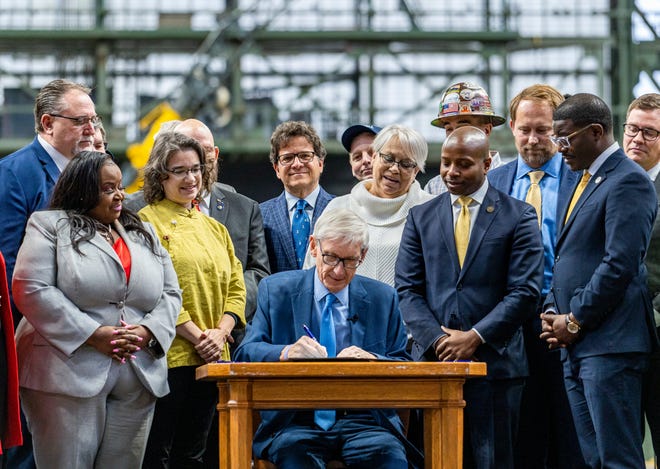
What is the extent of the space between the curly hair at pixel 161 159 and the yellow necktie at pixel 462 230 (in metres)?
1.34

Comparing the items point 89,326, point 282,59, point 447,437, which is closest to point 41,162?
point 89,326

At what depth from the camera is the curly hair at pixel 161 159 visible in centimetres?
689

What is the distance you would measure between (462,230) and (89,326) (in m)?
1.85

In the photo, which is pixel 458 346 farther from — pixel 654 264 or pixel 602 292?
pixel 654 264

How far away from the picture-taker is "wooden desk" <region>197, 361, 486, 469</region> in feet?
18.5

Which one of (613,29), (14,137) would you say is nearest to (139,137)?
(14,137)

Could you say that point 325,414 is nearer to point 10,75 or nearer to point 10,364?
point 10,364

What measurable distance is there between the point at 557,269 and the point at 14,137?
38.4ft

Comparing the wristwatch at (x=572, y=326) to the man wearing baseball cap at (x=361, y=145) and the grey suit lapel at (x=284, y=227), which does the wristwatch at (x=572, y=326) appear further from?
the man wearing baseball cap at (x=361, y=145)

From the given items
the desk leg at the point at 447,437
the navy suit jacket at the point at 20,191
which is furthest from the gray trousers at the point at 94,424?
the desk leg at the point at 447,437

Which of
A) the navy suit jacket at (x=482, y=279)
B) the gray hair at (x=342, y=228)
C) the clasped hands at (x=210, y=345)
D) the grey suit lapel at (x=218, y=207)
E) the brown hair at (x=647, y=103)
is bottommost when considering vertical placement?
the clasped hands at (x=210, y=345)

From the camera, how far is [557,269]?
21.1 ft

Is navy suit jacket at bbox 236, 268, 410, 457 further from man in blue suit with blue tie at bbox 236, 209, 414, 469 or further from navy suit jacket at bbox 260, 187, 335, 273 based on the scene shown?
navy suit jacket at bbox 260, 187, 335, 273

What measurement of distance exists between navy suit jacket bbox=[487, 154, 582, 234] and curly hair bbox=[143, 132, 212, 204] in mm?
1548
